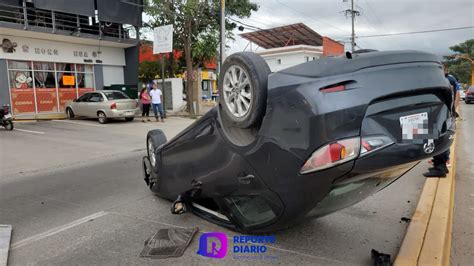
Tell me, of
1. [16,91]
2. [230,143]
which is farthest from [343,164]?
[16,91]

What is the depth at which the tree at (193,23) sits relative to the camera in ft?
66.7

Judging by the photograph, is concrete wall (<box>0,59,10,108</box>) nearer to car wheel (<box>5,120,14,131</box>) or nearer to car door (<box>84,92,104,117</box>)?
car door (<box>84,92,104,117</box>)

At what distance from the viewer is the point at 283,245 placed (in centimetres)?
361

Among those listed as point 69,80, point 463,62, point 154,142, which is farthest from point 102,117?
point 463,62

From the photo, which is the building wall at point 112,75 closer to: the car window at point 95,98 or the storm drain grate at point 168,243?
the car window at point 95,98

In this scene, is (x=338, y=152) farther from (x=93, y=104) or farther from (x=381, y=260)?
(x=93, y=104)

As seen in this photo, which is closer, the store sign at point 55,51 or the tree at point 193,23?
the store sign at point 55,51

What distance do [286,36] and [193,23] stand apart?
3043cm

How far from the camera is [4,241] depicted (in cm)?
378

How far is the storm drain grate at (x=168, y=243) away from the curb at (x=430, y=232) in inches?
73.9

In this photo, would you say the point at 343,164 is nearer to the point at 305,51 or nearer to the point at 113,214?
the point at 113,214

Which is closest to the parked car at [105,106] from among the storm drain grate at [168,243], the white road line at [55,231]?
the white road line at [55,231]

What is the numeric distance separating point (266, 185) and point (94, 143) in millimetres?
9213

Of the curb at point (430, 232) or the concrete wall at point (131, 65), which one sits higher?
Result: the concrete wall at point (131, 65)
